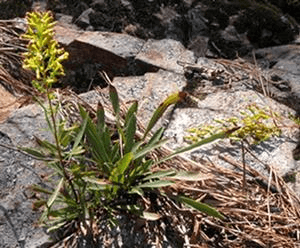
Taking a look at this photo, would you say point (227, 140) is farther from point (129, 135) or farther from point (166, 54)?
point (166, 54)

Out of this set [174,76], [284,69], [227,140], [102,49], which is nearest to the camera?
[227,140]

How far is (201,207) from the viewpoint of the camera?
235cm

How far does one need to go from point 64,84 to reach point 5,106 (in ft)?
2.55

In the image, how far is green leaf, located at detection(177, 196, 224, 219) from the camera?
232 centimetres

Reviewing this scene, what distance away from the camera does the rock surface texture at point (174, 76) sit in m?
2.59

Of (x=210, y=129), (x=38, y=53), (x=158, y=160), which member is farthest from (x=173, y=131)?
(x=38, y=53)

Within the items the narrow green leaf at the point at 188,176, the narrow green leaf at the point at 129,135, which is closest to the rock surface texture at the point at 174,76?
the narrow green leaf at the point at 188,176

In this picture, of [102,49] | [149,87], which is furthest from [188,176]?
[102,49]

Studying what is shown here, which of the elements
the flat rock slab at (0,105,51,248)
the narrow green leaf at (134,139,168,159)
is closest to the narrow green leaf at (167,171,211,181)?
the narrow green leaf at (134,139,168,159)

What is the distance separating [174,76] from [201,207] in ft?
4.66

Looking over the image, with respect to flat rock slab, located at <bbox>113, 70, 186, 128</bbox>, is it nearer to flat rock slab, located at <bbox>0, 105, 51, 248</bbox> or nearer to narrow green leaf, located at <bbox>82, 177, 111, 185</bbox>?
flat rock slab, located at <bbox>0, 105, 51, 248</bbox>

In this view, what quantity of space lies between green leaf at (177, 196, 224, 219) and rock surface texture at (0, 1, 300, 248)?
23 centimetres

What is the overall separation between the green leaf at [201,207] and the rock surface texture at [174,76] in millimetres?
231

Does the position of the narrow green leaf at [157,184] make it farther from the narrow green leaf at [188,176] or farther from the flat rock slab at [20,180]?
the flat rock slab at [20,180]
